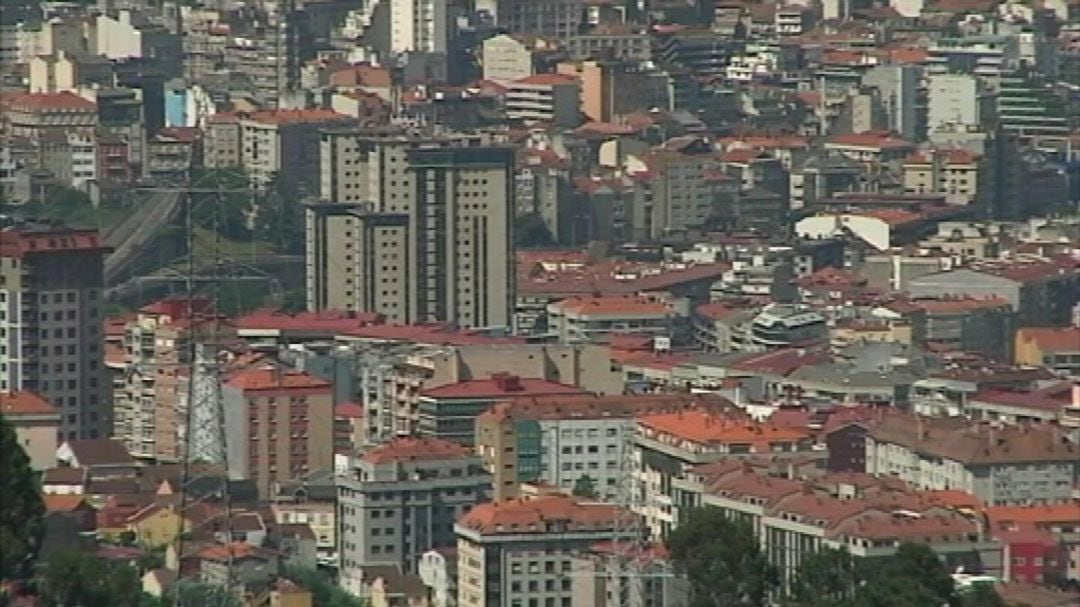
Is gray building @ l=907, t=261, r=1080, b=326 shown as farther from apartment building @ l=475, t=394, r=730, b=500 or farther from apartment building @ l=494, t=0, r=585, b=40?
apartment building @ l=494, t=0, r=585, b=40

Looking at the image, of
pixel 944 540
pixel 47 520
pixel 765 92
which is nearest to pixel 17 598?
pixel 47 520

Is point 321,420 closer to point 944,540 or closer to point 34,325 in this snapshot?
point 34,325

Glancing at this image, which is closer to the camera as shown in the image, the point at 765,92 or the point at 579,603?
the point at 579,603

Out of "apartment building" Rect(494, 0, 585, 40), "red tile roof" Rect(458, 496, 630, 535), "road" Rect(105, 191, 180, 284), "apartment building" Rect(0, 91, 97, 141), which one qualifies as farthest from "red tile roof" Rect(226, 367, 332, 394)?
"apartment building" Rect(494, 0, 585, 40)

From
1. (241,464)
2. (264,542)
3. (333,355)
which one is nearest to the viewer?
(264,542)

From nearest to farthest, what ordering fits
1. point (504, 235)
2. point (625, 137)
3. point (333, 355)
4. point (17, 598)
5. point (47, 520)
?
point (17, 598)
point (47, 520)
point (333, 355)
point (504, 235)
point (625, 137)

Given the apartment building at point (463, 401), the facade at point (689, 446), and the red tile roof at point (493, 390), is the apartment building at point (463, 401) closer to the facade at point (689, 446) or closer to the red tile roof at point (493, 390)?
the red tile roof at point (493, 390)

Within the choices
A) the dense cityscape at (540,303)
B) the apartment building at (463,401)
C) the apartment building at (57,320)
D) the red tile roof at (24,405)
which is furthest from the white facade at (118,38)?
the red tile roof at (24,405)

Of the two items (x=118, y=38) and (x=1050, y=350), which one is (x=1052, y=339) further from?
(x=118, y=38)
